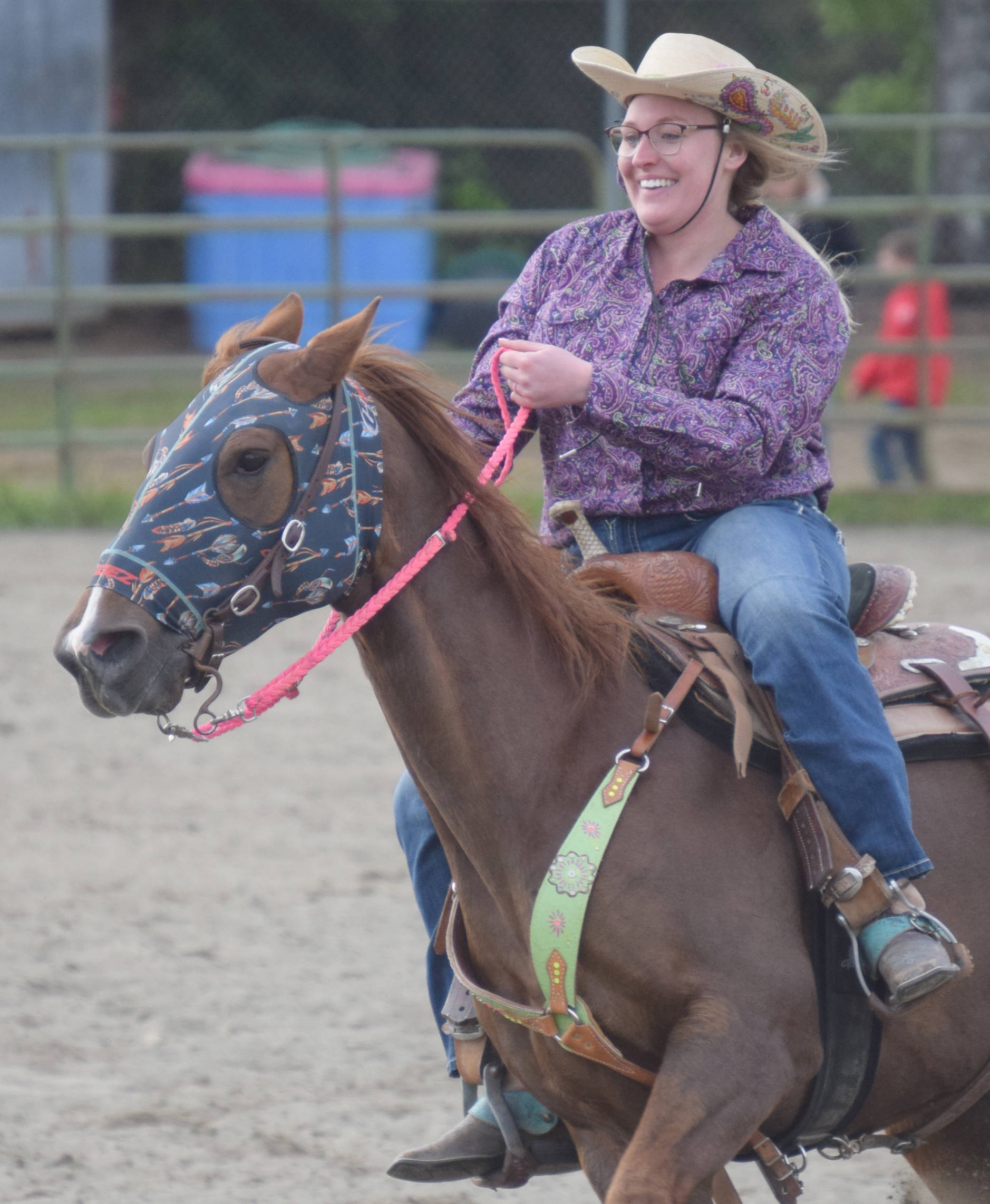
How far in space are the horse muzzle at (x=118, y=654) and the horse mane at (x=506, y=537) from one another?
456 millimetres

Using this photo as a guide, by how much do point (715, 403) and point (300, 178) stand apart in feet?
40.1

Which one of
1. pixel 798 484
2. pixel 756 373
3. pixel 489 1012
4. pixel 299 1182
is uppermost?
pixel 756 373

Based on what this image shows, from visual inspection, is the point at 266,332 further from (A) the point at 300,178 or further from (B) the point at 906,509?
(A) the point at 300,178

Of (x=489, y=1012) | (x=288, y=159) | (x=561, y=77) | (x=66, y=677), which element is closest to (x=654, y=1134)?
(x=489, y=1012)

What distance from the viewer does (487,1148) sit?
2.62 m

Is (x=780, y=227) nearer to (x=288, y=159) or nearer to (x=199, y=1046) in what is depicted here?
(x=199, y=1046)

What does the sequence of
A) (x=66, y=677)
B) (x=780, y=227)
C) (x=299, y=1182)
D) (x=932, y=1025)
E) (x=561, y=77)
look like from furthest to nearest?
1. (x=561, y=77)
2. (x=66, y=677)
3. (x=299, y=1182)
4. (x=780, y=227)
5. (x=932, y=1025)

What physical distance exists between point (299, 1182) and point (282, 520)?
5.04ft

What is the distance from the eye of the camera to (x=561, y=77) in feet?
50.5

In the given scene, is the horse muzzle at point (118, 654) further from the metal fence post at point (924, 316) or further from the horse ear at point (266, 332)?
the metal fence post at point (924, 316)

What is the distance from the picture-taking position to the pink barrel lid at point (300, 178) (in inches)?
546

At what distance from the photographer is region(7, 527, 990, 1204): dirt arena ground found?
3.08m

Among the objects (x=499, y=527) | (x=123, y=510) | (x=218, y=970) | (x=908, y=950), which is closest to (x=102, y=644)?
(x=499, y=527)

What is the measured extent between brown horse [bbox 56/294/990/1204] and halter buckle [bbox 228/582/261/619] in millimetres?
141
